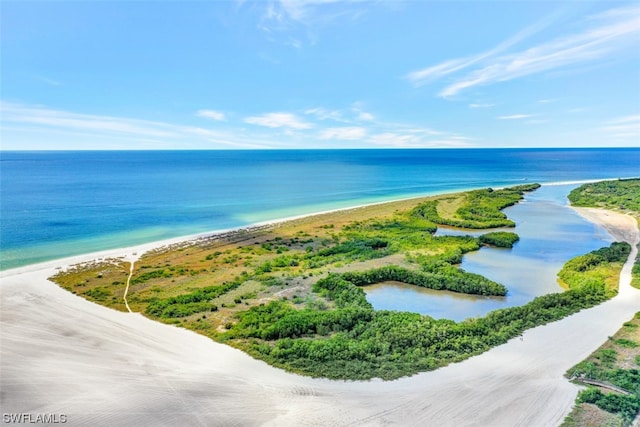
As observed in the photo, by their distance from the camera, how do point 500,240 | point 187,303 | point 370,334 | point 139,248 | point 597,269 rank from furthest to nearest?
point 500,240
point 139,248
point 597,269
point 187,303
point 370,334

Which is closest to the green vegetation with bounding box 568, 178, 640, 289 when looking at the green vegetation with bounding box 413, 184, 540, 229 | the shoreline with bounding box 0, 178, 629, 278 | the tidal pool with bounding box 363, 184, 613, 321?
the tidal pool with bounding box 363, 184, 613, 321

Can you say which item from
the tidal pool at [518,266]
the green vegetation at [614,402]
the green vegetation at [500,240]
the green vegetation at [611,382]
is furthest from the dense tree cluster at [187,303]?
the green vegetation at [500,240]

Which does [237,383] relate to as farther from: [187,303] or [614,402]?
[614,402]

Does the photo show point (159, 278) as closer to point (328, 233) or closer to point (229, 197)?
point (328, 233)

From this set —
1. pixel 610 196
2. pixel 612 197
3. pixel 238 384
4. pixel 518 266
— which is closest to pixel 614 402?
pixel 238 384

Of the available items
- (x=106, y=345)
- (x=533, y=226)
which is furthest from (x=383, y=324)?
(x=533, y=226)

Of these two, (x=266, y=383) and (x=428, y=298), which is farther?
(x=428, y=298)

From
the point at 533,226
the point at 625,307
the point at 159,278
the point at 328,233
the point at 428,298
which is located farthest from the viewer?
the point at 533,226

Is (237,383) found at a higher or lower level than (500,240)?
lower

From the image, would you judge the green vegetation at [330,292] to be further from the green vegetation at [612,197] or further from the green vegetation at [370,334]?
the green vegetation at [612,197]
